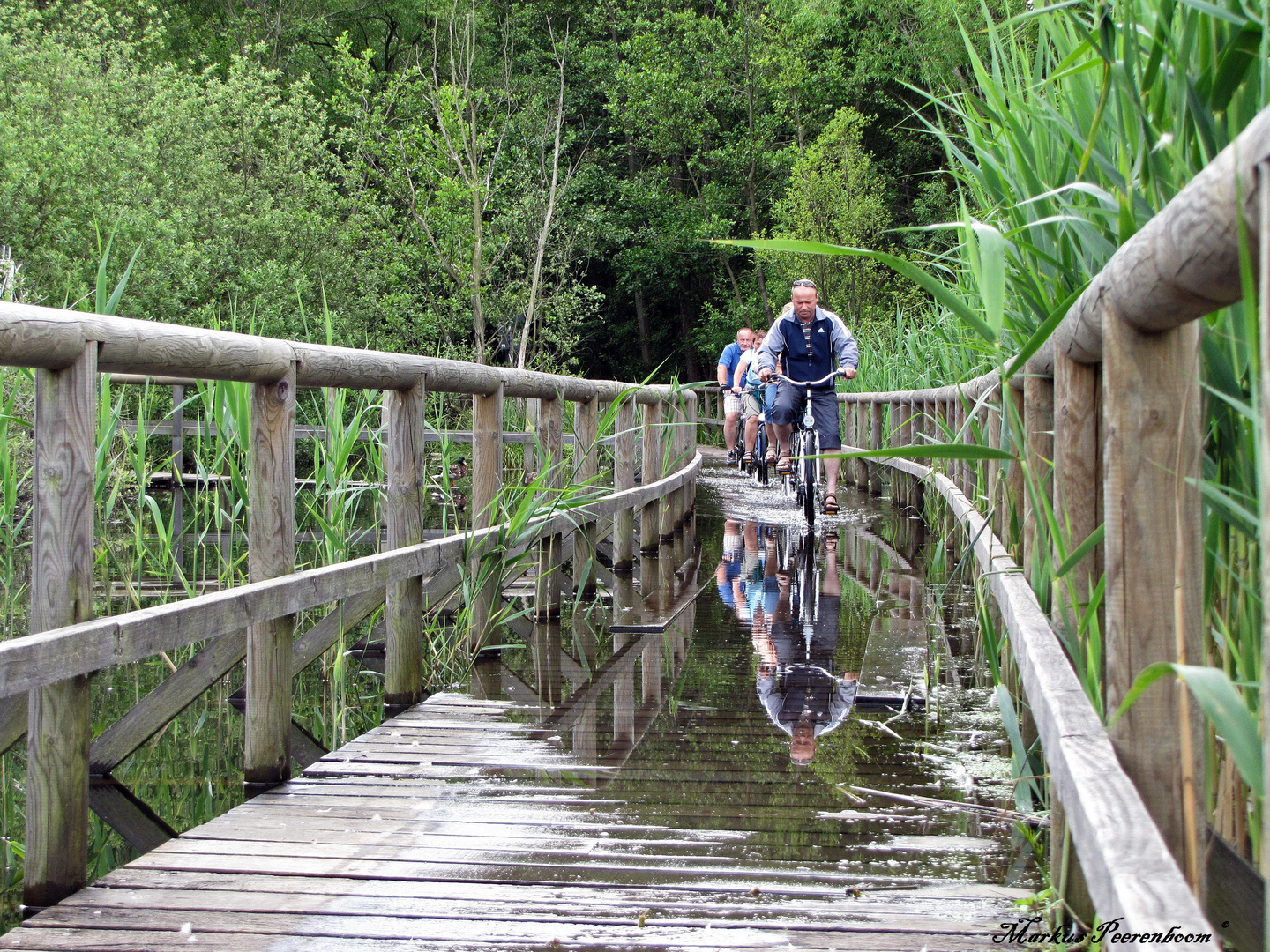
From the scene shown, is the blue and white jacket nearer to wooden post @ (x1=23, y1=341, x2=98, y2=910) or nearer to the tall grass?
the tall grass

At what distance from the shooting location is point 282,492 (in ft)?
11.4

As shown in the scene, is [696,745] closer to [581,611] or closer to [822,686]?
[822,686]

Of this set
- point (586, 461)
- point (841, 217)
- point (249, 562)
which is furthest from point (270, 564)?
point (841, 217)

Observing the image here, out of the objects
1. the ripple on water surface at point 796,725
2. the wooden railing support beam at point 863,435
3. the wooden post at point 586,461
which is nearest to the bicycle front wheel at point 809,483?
the ripple on water surface at point 796,725

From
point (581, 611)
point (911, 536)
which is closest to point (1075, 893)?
point (581, 611)

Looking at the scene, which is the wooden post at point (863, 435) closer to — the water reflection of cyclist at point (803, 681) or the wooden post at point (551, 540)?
the water reflection of cyclist at point (803, 681)

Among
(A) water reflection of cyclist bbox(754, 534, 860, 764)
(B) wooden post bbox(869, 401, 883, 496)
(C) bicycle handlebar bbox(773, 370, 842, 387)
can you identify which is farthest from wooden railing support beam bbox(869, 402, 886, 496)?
(A) water reflection of cyclist bbox(754, 534, 860, 764)

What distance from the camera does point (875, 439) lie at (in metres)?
13.2

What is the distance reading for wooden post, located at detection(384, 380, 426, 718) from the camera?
14.3 ft

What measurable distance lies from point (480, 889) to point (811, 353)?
7.23m

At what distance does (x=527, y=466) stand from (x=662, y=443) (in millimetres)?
2990

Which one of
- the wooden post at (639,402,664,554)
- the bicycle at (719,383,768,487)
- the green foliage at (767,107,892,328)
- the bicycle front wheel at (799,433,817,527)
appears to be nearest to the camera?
the wooden post at (639,402,664,554)

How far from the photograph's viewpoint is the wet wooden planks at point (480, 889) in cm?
231

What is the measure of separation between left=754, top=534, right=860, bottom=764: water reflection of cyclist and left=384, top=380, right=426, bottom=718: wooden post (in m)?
1.25
